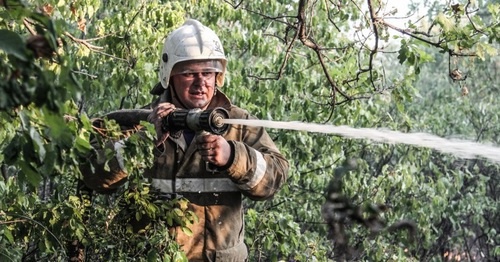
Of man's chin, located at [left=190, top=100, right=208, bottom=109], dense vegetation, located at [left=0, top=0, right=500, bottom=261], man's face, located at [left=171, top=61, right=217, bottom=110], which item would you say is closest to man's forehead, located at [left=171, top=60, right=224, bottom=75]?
man's face, located at [left=171, top=61, right=217, bottom=110]

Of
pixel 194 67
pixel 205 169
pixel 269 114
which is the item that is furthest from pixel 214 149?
pixel 269 114

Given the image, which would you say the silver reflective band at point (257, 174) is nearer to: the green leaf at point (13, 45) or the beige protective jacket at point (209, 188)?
the beige protective jacket at point (209, 188)

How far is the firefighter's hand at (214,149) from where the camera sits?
4.39 m

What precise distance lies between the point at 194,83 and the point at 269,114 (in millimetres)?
3052

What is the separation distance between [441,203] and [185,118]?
6304mm

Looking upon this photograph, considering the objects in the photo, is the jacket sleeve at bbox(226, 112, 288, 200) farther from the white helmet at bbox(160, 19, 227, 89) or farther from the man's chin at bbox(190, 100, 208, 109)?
the white helmet at bbox(160, 19, 227, 89)

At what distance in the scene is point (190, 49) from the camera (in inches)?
193

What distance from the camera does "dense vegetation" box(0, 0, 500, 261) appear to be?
9.93 ft

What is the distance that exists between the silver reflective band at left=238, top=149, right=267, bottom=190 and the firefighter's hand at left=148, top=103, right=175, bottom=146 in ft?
1.38

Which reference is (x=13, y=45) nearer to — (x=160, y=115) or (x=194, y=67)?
(x=160, y=115)

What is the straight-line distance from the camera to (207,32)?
5.04m

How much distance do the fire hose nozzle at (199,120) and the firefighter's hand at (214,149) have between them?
74 mm

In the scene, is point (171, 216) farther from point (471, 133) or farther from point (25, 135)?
point (471, 133)

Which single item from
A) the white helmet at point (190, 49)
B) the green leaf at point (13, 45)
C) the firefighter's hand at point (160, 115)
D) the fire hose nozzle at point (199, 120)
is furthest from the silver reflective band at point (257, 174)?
the green leaf at point (13, 45)
